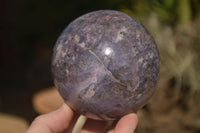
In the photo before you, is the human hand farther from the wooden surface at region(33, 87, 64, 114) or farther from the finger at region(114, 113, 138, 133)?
the wooden surface at region(33, 87, 64, 114)

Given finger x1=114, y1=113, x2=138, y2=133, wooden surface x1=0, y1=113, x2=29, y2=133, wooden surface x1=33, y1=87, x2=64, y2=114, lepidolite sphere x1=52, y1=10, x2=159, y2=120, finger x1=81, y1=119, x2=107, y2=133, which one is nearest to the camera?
lepidolite sphere x1=52, y1=10, x2=159, y2=120

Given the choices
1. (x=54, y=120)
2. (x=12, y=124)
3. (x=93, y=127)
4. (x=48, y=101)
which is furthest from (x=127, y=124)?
(x=12, y=124)

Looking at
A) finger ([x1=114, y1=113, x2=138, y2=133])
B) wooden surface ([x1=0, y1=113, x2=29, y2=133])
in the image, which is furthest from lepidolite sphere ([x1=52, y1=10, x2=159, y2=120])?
wooden surface ([x1=0, y1=113, x2=29, y2=133])

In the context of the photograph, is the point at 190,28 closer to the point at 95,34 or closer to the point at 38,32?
the point at 95,34

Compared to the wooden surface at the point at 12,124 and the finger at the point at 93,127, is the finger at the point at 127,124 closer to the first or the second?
the finger at the point at 93,127

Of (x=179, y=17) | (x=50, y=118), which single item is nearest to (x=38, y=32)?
(x=179, y=17)

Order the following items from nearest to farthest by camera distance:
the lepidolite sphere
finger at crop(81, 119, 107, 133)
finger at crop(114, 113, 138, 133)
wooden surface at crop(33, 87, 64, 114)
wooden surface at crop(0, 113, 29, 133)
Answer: the lepidolite sphere → finger at crop(114, 113, 138, 133) → finger at crop(81, 119, 107, 133) → wooden surface at crop(33, 87, 64, 114) → wooden surface at crop(0, 113, 29, 133)

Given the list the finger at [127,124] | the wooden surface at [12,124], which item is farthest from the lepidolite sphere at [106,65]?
the wooden surface at [12,124]

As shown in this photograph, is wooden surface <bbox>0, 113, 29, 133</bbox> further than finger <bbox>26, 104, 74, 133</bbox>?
Yes
